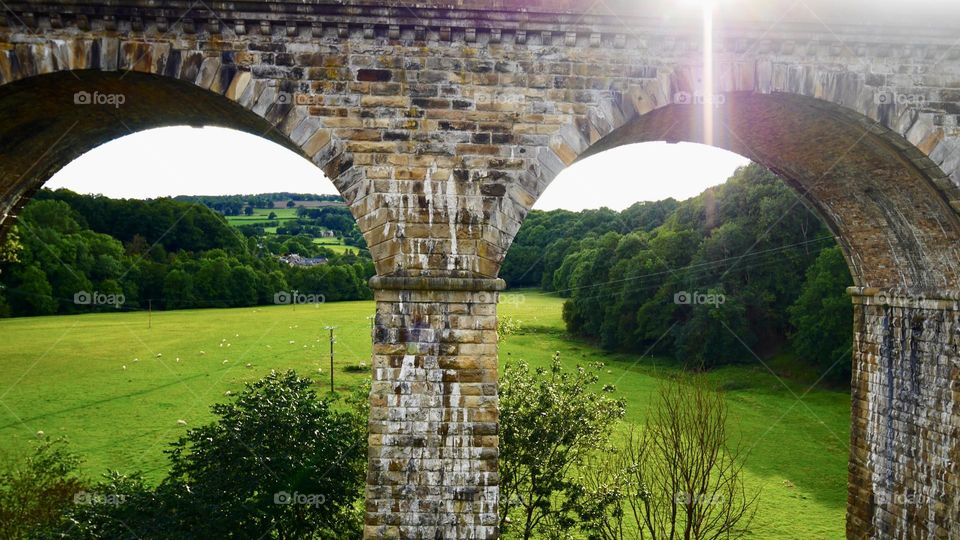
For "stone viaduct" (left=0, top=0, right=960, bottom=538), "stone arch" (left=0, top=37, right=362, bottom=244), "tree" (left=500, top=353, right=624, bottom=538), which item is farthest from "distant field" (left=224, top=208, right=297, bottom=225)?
"stone viaduct" (left=0, top=0, right=960, bottom=538)

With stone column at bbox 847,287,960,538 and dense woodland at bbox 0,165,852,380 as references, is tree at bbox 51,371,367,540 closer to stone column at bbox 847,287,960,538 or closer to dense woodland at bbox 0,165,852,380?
dense woodland at bbox 0,165,852,380

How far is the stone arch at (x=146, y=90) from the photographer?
6.70 m

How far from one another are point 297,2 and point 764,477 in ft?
70.1

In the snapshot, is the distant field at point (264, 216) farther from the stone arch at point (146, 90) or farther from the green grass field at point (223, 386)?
the stone arch at point (146, 90)

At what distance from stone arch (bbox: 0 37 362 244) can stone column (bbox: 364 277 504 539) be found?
1.54 m

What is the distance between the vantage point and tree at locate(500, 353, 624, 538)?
1423 cm

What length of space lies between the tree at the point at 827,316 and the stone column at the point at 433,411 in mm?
23703

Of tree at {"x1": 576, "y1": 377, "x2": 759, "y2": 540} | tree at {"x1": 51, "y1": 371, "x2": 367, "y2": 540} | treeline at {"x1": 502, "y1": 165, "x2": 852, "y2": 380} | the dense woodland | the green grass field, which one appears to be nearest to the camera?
tree at {"x1": 576, "y1": 377, "x2": 759, "y2": 540}

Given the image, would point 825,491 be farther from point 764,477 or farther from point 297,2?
point 297,2

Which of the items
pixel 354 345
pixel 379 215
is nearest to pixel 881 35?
pixel 379 215

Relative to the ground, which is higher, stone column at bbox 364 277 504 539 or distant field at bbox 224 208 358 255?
distant field at bbox 224 208 358 255

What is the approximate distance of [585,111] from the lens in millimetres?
7137

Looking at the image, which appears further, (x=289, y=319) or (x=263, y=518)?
(x=289, y=319)

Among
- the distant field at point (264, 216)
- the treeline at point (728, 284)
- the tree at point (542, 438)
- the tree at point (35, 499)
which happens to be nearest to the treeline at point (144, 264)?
the distant field at point (264, 216)
